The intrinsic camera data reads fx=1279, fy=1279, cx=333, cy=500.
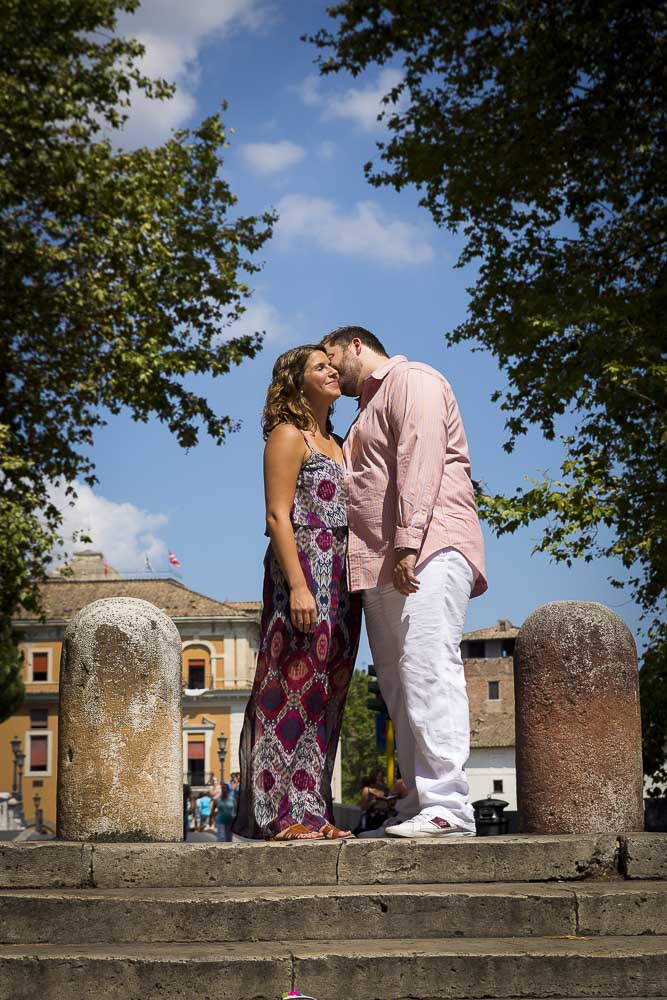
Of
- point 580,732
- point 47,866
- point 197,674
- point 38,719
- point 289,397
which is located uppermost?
point 289,397

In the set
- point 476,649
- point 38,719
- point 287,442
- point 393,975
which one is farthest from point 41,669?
point 393,975

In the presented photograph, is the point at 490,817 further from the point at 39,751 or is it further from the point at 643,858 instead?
the point at 39,751

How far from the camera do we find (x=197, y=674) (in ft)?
245

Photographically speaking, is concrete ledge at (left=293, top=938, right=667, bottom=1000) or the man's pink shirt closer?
concrete ledge at (left=293, top=938, right=667, bottom=1000)

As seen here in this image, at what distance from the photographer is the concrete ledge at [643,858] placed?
584 centimetres

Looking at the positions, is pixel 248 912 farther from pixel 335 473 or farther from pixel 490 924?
pixel 335 473

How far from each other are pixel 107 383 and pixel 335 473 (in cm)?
1457

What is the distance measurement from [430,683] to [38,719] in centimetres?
7101

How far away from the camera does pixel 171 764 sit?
6.83 m

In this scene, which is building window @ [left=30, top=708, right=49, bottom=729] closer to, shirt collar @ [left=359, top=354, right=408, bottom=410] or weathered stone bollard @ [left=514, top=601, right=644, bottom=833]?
weathered stone bollard @ [left=514, top=601, right=644, bottom=833]

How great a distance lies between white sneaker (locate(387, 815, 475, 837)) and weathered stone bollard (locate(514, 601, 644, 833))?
779 mm

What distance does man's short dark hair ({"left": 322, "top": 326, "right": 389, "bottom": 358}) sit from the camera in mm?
6574

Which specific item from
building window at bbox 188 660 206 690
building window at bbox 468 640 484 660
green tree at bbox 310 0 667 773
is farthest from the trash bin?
building window at bbox 468 640 484 660

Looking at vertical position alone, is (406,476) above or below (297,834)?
above
